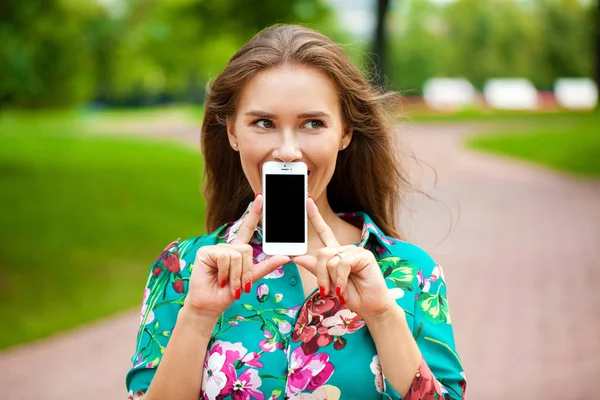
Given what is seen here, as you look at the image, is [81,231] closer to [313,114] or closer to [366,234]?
[366,234]

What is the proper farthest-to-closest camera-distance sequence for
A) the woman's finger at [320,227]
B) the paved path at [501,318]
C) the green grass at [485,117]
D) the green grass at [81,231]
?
the green grass at [485,117], the green grass at [81,231], the paved path at [501,318], the woman's finger at [320,227]

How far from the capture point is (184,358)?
2.22 metres

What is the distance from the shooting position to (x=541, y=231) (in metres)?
11.5

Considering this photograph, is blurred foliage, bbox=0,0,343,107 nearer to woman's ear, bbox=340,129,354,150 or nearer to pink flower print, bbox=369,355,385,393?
woman's ear, bbox=340,129,354,150

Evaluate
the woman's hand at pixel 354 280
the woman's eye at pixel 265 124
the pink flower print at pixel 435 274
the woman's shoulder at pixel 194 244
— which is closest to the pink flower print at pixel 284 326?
the woman's hand at pixel 354 280

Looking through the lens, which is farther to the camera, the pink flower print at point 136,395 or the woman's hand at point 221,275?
the pink flower print at point 136,395

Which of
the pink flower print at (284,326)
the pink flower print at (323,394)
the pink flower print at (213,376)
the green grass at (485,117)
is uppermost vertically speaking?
the pink flower print at (284,326)

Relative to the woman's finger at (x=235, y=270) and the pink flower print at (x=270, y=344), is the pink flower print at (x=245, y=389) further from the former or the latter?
the woman's finger at (x=235, y=270)

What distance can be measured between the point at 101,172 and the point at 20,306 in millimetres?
10629

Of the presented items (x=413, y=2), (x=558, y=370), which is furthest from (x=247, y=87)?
(x=413, y=2)

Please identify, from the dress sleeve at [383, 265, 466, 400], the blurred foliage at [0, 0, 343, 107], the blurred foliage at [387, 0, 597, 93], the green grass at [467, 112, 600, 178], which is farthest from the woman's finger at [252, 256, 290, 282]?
the blurred foliage at [387, 0, 597, 93]

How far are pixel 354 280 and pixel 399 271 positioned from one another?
0.29 meters

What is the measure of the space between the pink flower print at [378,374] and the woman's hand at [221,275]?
1.19 feet

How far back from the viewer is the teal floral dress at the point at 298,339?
2.26 meters
